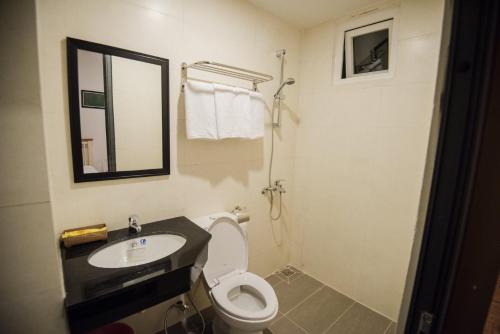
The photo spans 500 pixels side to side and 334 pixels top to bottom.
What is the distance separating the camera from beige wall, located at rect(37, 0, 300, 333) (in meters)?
1.12

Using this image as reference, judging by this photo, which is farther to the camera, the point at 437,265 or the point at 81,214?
the point at 81,214

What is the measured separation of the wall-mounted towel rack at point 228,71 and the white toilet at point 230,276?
41.1 inches

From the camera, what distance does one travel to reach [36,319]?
0.68 m

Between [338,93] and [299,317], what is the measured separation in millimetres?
1937

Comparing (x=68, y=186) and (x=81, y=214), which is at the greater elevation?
(x=68, y=186)

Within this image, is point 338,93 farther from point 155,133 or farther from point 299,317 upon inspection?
point 299,317

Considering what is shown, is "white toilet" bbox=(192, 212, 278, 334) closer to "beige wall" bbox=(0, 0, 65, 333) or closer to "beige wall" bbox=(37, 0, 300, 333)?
"beige wall" bbox=(37, 0, 300, 333)

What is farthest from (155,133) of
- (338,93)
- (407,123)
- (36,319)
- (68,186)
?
(407,123)

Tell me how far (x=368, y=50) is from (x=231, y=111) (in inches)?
51.4

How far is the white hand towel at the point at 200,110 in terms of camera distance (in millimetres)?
1460

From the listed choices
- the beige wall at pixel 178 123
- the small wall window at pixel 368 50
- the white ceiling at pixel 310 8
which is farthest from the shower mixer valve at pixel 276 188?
the white ceiling at pixel 310 8

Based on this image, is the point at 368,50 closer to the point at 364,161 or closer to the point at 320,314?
the point at 364,161

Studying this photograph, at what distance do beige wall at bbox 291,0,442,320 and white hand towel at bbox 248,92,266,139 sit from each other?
67 centimetres

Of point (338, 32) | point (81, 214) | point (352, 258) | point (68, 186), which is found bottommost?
point (352, 258)
